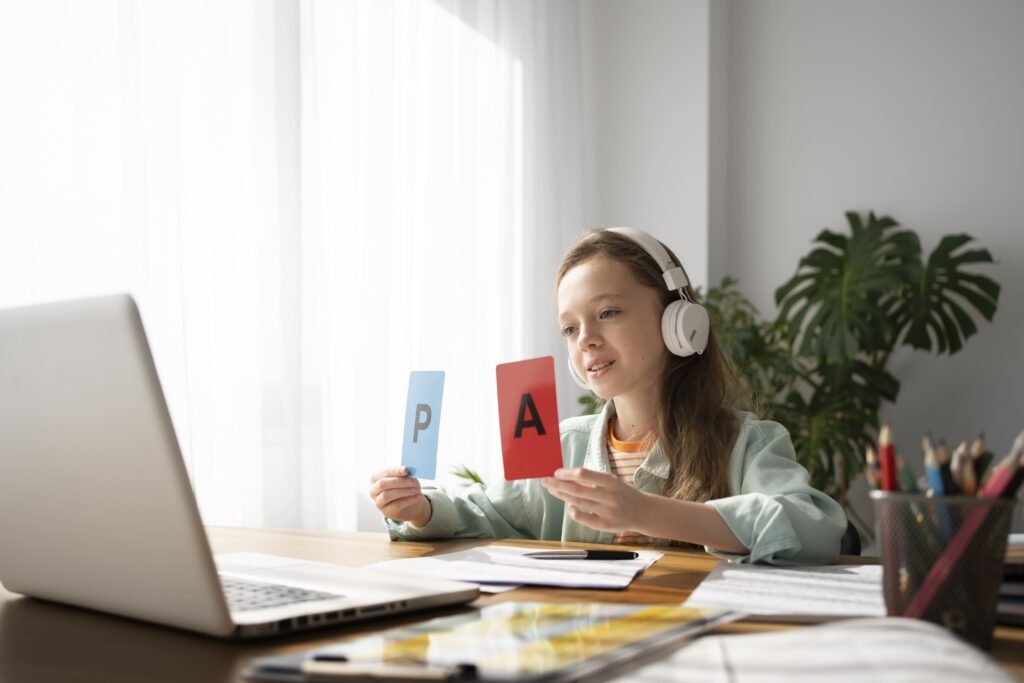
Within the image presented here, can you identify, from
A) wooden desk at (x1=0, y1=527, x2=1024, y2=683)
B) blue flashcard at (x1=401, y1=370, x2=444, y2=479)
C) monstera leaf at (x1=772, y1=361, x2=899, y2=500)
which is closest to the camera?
wooden desk at (x1=0, y1=527, x2=1024, y2=683)

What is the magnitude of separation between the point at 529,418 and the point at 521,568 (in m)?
0.25

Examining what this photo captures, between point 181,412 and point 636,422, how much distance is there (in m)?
1.04

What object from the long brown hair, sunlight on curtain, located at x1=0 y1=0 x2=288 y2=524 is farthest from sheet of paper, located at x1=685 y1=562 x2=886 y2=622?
sunlight on curtain, located at x1=0 y1=0 x2=288 y2=524

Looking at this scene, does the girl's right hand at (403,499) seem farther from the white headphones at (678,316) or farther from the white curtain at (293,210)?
the white curtain at (293,210)

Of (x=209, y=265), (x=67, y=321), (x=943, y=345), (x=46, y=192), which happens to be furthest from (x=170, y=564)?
(x=943, y=345)

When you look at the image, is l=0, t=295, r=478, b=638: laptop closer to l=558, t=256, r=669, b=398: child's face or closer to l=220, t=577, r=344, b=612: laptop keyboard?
l=220, t=577, r=344, b=612: laptop keyboard

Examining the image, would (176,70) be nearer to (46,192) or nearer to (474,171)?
(46,192)

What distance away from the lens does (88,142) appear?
1.95 m

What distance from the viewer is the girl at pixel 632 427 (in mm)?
1451

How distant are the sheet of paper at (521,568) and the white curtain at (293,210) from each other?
42.8 inches

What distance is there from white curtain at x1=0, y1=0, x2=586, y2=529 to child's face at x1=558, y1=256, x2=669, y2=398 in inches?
37.9

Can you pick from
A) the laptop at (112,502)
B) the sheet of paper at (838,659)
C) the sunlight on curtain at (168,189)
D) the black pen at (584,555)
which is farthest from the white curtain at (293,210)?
the sheet of paper at (838,659)

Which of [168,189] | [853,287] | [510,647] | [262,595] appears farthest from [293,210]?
[853,287]

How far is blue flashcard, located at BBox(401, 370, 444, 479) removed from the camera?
4.50 feet
